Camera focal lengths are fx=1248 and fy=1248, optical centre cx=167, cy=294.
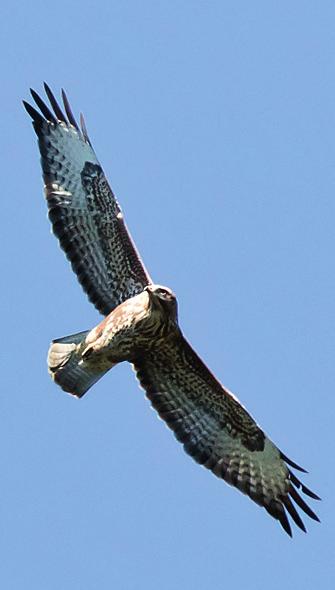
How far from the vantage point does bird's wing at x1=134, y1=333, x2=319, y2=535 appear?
39.4ft

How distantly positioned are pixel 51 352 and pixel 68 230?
1.28 m

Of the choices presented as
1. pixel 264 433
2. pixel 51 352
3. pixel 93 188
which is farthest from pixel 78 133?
pixel 264 433

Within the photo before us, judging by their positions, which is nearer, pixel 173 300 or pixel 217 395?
pixel 173 300

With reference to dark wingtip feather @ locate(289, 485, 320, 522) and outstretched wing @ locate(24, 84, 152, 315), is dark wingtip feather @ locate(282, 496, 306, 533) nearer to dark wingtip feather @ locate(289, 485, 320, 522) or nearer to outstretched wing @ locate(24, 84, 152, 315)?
dark wingtip feather @ locate(289, 485, 320, 522)

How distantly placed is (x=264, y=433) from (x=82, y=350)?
2.03 meters

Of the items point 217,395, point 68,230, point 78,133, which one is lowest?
point 217,395

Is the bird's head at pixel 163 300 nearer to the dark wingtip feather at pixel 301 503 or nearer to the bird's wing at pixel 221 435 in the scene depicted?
the bird's wing at pixel 221 435

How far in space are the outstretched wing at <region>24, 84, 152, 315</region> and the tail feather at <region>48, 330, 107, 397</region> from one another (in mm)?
611

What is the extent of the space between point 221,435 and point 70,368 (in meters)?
1.68

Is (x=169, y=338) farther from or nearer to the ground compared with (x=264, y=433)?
farther from the ground

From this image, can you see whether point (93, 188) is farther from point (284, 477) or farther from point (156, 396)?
point (284, 477)

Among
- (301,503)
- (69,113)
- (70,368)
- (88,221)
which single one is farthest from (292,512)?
(69,113)

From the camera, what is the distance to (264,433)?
40.0 ft

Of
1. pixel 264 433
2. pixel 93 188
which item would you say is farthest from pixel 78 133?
pixel 264 433
